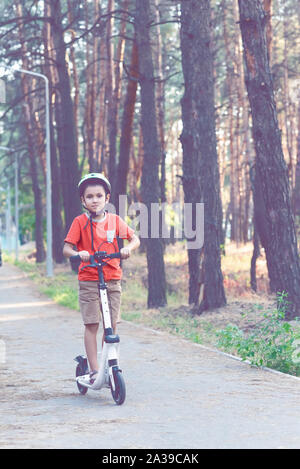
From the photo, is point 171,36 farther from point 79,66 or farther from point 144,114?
point 144,114

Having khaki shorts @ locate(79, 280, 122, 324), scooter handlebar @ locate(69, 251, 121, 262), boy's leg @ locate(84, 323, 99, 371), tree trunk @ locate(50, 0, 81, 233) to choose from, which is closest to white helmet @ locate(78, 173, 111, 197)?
scooter handlebar @ locate(69, 251, 121, 262)

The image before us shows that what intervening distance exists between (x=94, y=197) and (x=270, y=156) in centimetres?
593

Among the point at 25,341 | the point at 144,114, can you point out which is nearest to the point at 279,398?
the point at 25,341

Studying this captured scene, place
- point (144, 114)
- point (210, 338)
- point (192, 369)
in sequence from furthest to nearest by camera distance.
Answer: point (144, 114)
point (210, 338)
point (192, 369)

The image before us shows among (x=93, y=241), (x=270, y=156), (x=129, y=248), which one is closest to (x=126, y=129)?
(x=270, y=156)

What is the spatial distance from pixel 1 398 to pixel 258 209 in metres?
11.8

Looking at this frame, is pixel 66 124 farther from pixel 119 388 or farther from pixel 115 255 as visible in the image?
pixel 119 388

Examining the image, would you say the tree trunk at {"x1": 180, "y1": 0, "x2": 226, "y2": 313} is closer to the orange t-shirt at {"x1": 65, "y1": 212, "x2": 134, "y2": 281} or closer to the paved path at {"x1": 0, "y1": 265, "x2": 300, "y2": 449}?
the paved path at {"x1": 0, "y1": 265, "x2": 300, "y2": 449}

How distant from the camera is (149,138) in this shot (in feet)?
58.2

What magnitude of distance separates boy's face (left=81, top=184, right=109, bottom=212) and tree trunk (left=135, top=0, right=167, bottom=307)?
33.9ft

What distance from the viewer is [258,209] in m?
18.7

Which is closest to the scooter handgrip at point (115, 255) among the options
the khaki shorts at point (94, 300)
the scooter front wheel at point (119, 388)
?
the khaki shorts at point (94, 300)

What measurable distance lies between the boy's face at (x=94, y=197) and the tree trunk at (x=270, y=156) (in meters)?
5.82

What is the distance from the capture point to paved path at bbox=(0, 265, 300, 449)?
578cm
